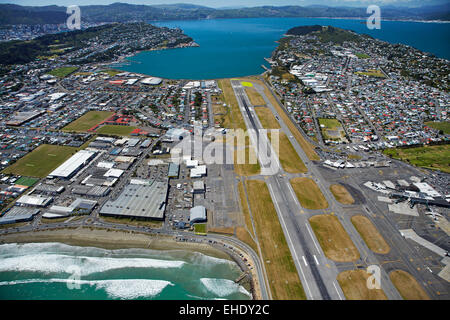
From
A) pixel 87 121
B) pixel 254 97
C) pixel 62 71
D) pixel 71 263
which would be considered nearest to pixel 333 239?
pixel 71 263

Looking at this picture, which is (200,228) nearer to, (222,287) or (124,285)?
(222,287)

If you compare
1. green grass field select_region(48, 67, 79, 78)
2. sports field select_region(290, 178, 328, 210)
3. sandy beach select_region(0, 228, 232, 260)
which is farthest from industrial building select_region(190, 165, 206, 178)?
green grass field select_region(48, 67, 79, 78)

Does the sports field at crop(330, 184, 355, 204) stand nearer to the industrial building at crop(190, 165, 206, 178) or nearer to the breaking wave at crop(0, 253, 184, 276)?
the industrial building at crop(190, 165, 206, 178)

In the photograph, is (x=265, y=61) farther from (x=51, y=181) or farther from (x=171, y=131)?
(x=51, y=181)

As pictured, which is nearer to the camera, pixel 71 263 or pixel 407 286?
pixel 407 286

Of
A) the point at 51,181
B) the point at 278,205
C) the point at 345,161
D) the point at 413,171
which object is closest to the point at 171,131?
the point at 51,181
